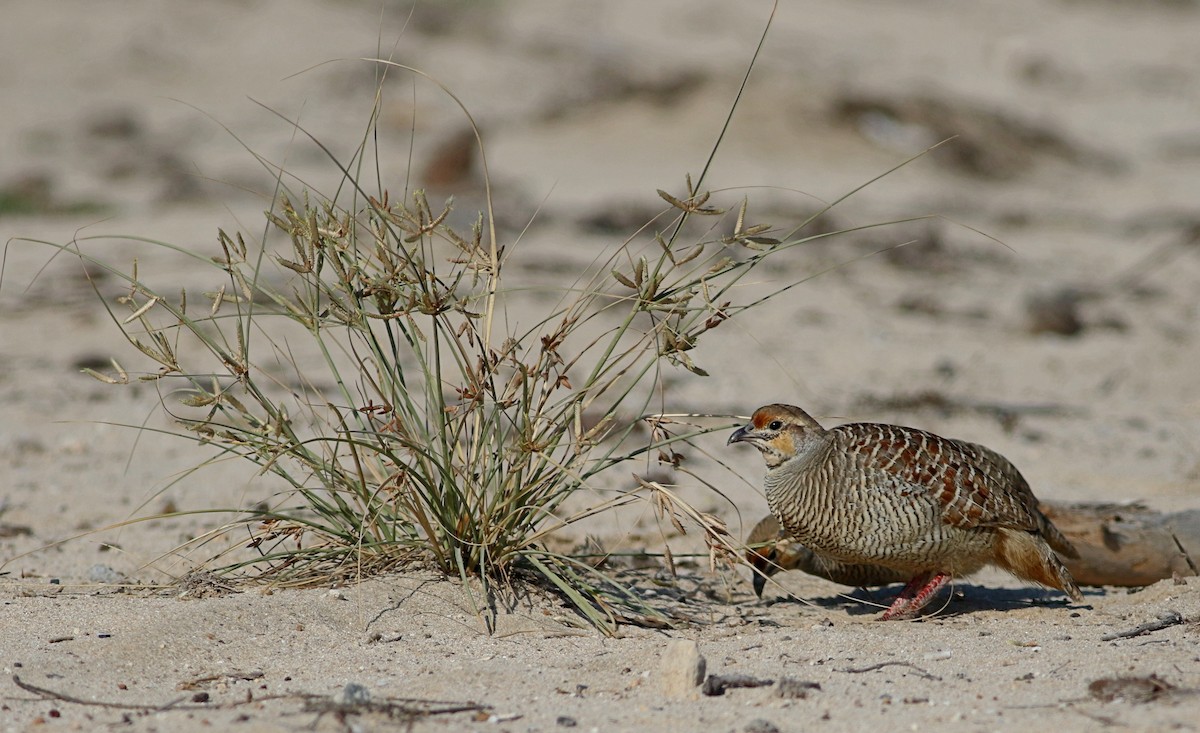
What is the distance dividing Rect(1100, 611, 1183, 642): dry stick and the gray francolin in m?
0.45

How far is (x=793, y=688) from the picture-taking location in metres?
3.67

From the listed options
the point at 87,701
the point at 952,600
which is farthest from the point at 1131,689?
the point at 87,701

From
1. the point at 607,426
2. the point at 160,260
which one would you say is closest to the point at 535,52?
the point at 160,260

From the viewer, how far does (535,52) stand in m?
24.7

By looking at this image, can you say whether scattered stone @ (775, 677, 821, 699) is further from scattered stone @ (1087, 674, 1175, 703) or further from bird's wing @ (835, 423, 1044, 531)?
bird's wing @ (835, 423, 1044, 531)

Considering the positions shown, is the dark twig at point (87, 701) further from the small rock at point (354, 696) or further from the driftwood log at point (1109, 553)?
the driftwood log at point (1109, 553)

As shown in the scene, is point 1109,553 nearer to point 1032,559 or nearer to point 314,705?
point 1032,559

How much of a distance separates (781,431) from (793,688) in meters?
1.41

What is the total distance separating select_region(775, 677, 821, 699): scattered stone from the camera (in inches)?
144

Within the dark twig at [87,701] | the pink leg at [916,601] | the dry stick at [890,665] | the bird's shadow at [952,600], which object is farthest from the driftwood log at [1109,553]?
the dark twig at [87,701]

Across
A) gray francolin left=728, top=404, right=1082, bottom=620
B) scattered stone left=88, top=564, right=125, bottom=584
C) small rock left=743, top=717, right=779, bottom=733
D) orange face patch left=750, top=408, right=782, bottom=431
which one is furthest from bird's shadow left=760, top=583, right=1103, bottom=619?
scattered stone left=88, top=564, right=125, bottom=584

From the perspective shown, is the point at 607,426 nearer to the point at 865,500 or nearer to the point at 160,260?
the point at 865,500

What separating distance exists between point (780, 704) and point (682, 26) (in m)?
25.7

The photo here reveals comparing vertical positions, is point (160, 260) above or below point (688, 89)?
below
